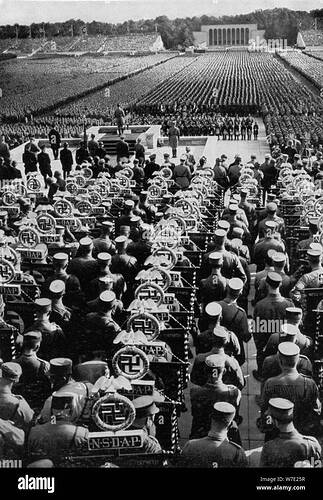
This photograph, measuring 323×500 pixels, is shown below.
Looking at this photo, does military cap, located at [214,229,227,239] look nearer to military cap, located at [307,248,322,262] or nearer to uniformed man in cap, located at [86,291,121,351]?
military cap, located at [307,248,322,262]

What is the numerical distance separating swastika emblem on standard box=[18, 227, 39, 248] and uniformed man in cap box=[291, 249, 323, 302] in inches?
150

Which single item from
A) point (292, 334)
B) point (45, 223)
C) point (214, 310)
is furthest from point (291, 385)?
point (45, 223)

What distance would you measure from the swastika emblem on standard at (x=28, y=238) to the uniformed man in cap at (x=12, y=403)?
3933 millimetres

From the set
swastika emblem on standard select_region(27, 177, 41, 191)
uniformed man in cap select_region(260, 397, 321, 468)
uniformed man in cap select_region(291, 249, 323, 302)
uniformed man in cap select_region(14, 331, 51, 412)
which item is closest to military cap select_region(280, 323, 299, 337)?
uniformed man in cap select_region(260, 397, 321, 468)

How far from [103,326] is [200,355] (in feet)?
3.64

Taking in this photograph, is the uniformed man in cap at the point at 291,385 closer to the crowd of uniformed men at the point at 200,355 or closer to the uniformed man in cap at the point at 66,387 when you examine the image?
the crowd of uniformed men at the point at 200,355

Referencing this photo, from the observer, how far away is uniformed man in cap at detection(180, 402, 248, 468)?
5.06m

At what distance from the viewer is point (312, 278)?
26.5 feet

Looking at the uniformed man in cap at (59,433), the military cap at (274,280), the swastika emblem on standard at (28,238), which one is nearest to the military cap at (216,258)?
the military cap at (274,280)

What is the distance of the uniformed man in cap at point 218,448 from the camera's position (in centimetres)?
506

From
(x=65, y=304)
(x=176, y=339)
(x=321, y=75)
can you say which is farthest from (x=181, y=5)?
(x=321, y=75)

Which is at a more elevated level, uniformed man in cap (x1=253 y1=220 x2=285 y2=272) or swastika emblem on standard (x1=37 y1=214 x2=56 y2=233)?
swastika emblem on standard (x1=37 y1=214 x2=56 y2=233)

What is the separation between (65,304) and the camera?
27.5 ft
